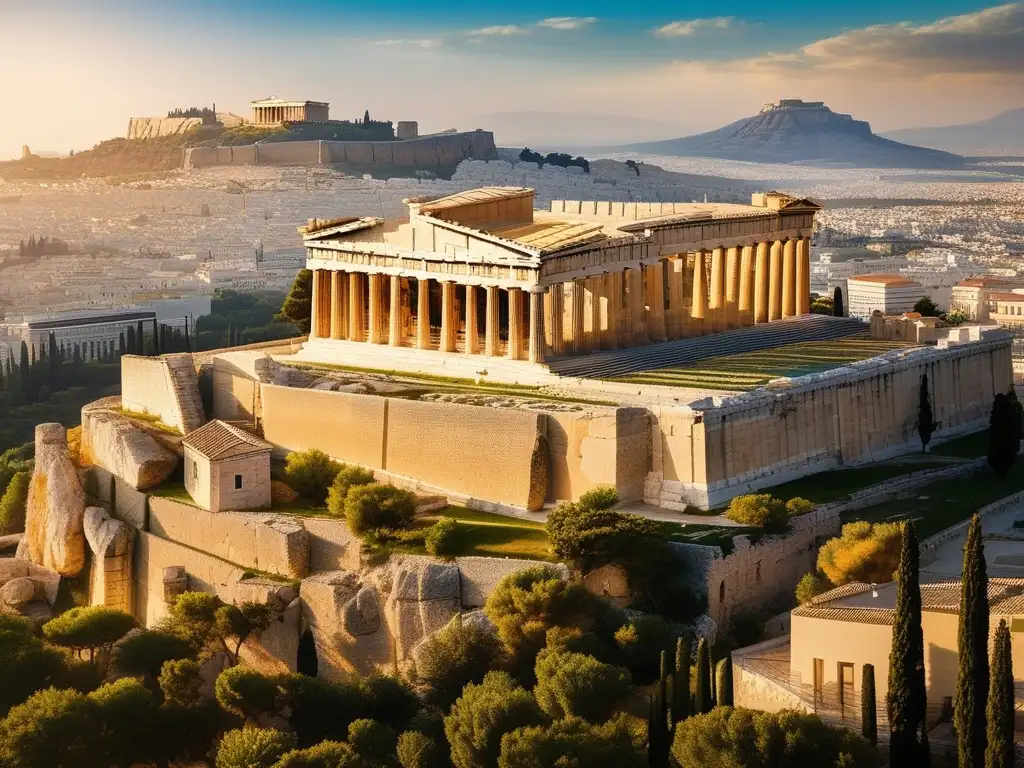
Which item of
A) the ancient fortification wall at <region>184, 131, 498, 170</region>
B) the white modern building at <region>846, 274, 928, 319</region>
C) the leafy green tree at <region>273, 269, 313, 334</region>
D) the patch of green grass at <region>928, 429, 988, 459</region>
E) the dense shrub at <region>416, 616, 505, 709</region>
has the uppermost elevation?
the ancient fortification wall at <region>184, 131, 498, 170</region>

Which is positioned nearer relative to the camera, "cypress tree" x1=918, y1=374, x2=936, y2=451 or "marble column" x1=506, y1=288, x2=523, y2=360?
"marble column" x1=506, y1=288, x2=523, y2=360

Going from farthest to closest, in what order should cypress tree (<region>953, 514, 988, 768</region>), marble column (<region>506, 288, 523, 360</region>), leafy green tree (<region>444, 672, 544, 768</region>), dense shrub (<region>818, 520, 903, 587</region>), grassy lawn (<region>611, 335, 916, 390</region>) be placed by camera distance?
marble column (<region>506, 288, 523, 360</region>), grassy lawn (<region>611, 335, 916, 390</region>), dense shrub (<region>818, 520, 903, 587</region>), leafy green tree (<region>444, 672, 544, 768</region>), cypress tree (<region>953, 514, 988, 768</region>)

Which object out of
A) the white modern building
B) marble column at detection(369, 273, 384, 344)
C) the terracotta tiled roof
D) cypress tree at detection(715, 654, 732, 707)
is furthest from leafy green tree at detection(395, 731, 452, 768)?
the white modern building

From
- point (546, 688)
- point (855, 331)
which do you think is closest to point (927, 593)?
point (546, 688)

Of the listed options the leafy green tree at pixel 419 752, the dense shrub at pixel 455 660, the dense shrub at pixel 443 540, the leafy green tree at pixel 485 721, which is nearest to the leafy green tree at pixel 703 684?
the leafy green tree at pixel 485 721

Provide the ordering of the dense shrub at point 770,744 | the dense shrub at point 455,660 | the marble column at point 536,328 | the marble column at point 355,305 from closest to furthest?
the dense shrub at point 770,744, the dense shrub at point 455,660, the marble column at point 536,328, the marble column at point 355,305

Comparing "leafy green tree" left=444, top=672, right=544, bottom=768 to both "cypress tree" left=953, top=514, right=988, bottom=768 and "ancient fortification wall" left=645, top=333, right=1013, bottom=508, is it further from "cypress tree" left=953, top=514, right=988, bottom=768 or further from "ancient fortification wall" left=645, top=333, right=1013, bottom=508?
"ancient fortification wall" left=645, top=333, right=1013, bottom=508

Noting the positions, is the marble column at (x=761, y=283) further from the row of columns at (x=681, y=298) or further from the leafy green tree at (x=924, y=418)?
the leafy green tree at (x=924, y=418)
